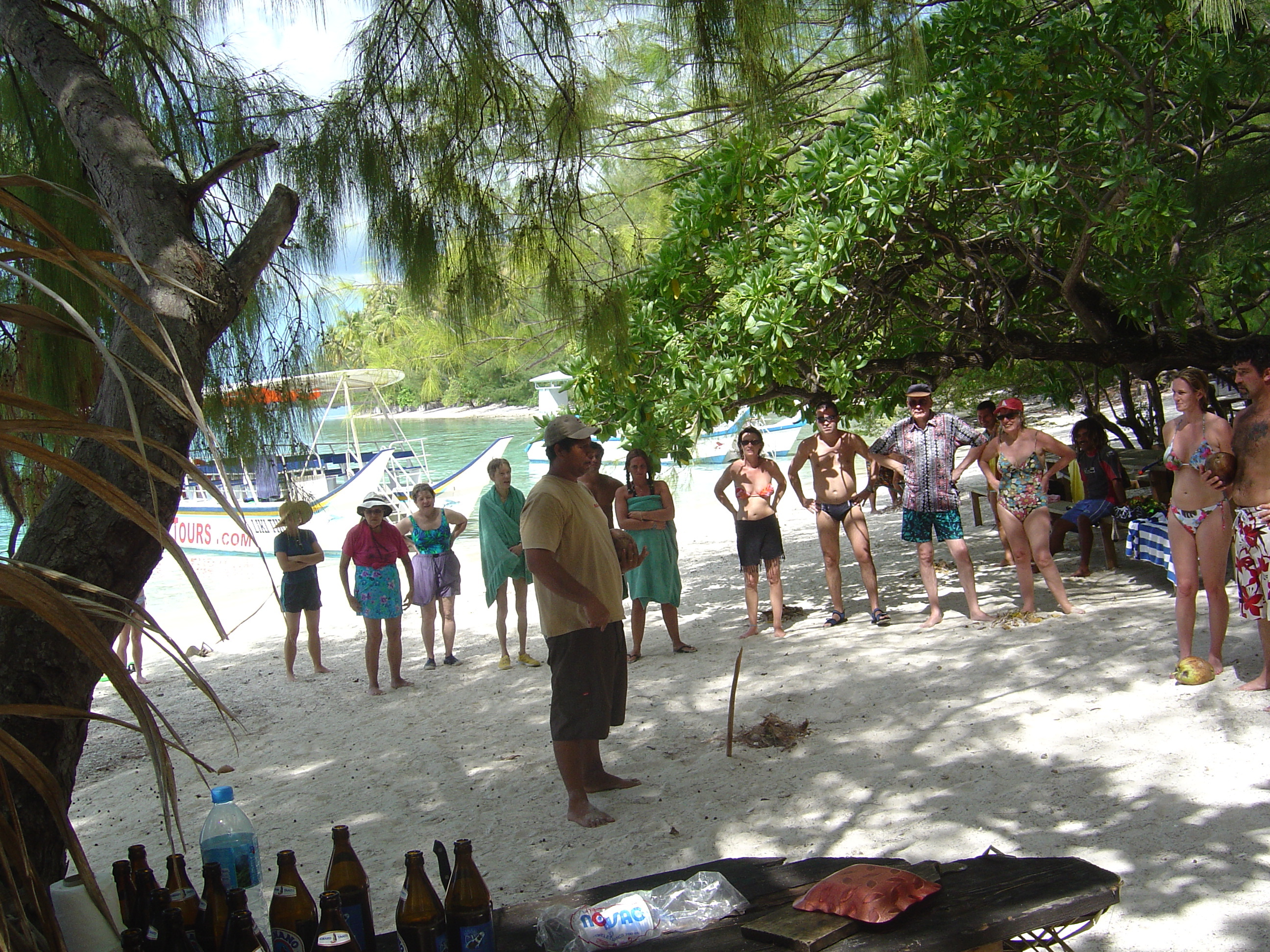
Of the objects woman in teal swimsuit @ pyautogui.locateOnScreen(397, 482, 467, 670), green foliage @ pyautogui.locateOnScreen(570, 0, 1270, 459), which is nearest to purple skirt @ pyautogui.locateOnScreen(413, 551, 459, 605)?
woman in teal swimsuit @ pyautogui.locateOnScreen(397, 482, 467, 670)

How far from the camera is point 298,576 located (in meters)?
7.41

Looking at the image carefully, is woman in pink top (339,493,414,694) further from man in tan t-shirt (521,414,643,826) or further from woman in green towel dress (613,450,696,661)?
man in tan t-shirt (521,414,643,826)

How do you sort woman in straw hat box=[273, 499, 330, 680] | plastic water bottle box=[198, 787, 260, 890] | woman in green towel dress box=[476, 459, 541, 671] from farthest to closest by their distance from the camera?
1. woman in straw hat box=[273, 499, 330, 680]
2. woman in green towel dress box=[476, 459, 541, 671]
3. plastic water bottle box=[198, 787, 260, 890]

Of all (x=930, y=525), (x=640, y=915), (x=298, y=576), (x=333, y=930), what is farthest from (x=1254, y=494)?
(x=298, y=576)

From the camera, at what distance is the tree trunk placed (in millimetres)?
2156

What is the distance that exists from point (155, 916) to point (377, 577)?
4.82m

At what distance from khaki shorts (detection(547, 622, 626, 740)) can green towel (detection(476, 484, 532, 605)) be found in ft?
9.61

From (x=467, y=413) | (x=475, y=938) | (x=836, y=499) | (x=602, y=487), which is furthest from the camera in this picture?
(x=467, y=413)

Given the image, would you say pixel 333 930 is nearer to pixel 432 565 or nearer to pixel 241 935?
pixel 241 935

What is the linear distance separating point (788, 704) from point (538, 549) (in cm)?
217

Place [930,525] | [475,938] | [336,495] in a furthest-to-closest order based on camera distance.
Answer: [336,495] < [930,525] < [475,938]

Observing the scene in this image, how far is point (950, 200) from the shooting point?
626 cm

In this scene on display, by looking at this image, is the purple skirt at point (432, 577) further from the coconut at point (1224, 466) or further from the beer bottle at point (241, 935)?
the beer bottle at point (241, 935)

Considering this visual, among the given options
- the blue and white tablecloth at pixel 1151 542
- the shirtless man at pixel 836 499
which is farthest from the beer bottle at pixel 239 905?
the blue and white tablecloth at pixel 1151 542
